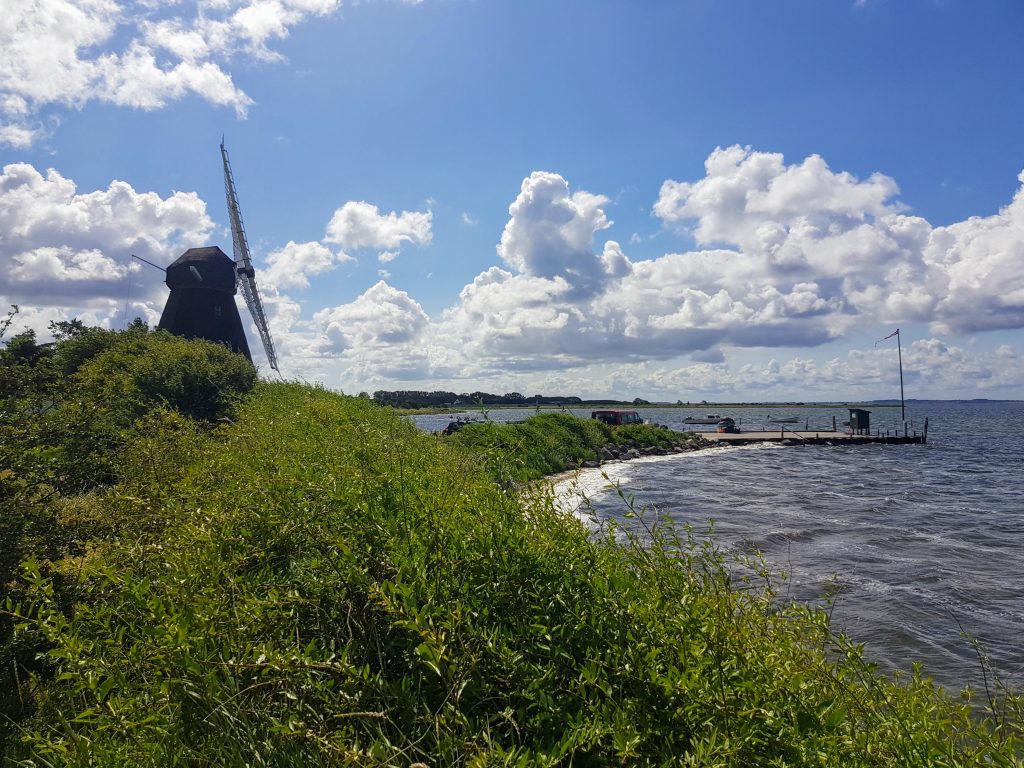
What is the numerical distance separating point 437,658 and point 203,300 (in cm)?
4465

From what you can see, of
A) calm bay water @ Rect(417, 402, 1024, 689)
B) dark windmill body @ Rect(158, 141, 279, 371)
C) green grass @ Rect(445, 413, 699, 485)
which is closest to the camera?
calm bay water @ Rect(417, 402, 1024, 689)

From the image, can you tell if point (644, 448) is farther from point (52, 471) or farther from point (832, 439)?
point (52, 471)

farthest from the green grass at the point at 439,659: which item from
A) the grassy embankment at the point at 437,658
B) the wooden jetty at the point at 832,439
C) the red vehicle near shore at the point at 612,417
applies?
the wooden jetty at the point at 832,439

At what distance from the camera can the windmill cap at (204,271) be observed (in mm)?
41250

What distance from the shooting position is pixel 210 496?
4.62 metres

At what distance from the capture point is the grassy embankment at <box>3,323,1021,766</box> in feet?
8.01

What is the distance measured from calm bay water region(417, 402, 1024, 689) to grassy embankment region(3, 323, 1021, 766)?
4.13m

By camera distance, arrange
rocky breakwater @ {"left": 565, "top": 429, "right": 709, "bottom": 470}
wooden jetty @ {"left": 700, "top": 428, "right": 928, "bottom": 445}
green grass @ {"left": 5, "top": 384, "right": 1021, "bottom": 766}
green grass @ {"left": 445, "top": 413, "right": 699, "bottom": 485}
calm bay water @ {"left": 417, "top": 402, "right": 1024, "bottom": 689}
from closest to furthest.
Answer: green grass @ {"left": 5, "top": 384, "right": 1021, "bottom": 766}
calm bay water @ {"left": 417, "top": 402, "right": 1024, "bottom": 689}
green grass @ {"left": 445, "top": 413, "right": 699, "bottom": 485}
rocky breakwater @ {"left": 565, "top": 429, "right": 709, "bottom": 470}
wooden jetty @ {"left": 700, "top": 428, "right": 928, "bottom": 445}

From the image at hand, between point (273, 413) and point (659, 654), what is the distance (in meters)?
10.3

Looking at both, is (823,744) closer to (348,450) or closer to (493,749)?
(493,749)

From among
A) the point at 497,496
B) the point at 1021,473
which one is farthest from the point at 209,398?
the point at 1021,473

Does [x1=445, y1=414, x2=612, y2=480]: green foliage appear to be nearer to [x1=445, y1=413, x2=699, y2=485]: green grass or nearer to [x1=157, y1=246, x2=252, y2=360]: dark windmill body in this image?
[x1=445, y1=413, x2=699, y2=485]: green grass

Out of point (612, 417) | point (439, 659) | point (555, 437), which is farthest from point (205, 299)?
point (439, 659)

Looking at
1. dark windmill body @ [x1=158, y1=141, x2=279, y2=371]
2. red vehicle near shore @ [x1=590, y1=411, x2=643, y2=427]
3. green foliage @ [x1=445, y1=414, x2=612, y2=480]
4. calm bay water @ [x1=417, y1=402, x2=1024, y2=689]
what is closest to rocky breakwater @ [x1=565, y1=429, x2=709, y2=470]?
green foliage @ [x1=445, y1=414, x2=612, y2=480]
